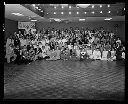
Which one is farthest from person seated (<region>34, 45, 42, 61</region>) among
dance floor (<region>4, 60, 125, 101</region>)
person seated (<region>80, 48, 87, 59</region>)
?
dance floor (<region>4, 60, 125, 101</region>)

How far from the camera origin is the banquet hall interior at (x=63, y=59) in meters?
5.72

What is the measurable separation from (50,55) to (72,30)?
7.75 meters

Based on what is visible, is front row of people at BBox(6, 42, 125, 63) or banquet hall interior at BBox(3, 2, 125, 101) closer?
banquet hall interior at BBox(3, 2, 125, 101)

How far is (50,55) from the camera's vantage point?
39.3ft

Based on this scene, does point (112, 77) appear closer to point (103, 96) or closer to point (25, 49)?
point (103, 96)

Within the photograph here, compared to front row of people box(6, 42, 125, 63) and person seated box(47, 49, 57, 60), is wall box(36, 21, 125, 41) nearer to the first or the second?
front row of people box(6, 42, 125, 63)

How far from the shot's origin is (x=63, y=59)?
475 inches

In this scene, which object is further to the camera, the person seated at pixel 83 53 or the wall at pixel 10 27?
the wall at pixel 10 27

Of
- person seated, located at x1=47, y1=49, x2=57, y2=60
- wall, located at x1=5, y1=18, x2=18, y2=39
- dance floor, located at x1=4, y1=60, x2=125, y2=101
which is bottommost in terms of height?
dance floor, located at x1=4, y1=60, x2=125, y2=101

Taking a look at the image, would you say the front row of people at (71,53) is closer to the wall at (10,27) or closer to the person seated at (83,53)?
the person seated at (83,53)

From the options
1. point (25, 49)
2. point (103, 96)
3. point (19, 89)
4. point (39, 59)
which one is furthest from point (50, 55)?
point (103, 96)

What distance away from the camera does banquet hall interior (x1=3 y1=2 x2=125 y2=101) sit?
572 cm

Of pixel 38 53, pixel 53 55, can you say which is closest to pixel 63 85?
pixel 53 55

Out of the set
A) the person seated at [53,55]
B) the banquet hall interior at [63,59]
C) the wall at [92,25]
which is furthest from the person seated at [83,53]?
the wall at [92,25]
